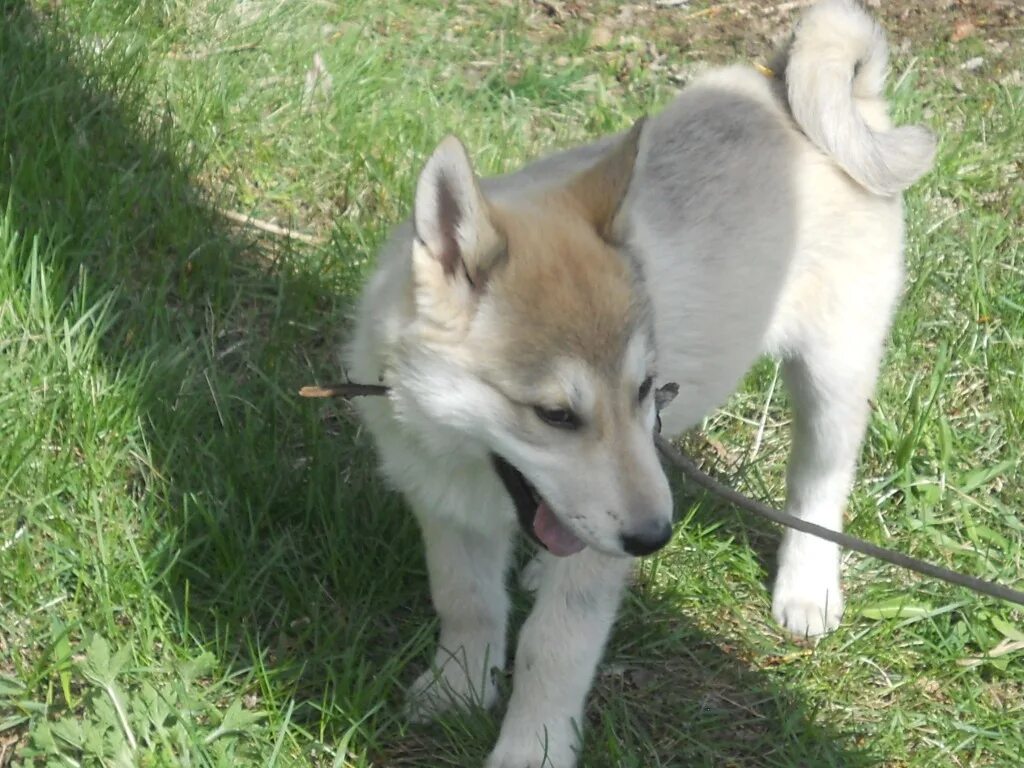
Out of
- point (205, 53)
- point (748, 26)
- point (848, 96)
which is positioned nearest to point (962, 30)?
point (748, 26)

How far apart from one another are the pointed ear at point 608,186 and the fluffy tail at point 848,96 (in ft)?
2.62

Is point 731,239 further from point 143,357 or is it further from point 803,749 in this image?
point 143,357

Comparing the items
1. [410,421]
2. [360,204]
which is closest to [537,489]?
[410,421]

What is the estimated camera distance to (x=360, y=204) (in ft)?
14.3

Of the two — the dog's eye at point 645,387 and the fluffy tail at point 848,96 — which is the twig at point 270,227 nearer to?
the fluffy tail at point 848,96

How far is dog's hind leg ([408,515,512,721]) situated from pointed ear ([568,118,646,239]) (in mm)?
799

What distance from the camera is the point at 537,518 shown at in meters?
2.62

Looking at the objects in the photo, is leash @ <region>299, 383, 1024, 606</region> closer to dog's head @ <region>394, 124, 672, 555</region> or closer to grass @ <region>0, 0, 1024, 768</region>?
dog's head @ <region>394, 124, 672, 555</region>

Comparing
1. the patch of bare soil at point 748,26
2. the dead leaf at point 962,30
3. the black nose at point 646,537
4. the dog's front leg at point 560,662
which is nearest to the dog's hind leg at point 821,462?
the dog's front leg at point 560,662

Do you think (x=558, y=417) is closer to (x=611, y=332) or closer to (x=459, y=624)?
(x=611, y=332)

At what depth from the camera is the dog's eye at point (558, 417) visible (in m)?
2.47

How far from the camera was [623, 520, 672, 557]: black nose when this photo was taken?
93.9 inches

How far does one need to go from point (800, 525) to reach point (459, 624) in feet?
2.87

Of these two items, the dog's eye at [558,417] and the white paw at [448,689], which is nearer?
the dog's eye at [558,417]
